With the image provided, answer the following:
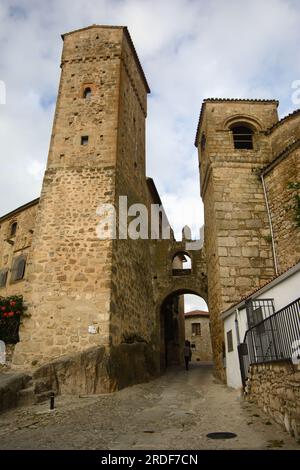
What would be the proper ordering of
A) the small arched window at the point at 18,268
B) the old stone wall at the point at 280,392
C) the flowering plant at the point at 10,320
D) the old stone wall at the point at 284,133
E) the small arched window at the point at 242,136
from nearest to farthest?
the old stone wall at the point at 280,392 < the flowering plant at the point at 10,320 < the old stone wall at the point at 284,133 < the small arched window at the point at 242,136 < the small arched window at the point at 18,268

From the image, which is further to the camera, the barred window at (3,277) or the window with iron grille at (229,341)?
the barred window at (3,277)

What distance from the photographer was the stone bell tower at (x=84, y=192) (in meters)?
9.16

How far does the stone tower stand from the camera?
11.0 metres

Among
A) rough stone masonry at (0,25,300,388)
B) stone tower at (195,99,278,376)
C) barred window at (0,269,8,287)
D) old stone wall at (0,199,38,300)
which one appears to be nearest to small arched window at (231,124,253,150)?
stone tower at (195,99,278,376)

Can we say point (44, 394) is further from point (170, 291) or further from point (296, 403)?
point (170, 291)

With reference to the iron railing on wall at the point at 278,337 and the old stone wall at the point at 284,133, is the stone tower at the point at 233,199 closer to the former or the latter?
the old stone wall at the point at 284,133

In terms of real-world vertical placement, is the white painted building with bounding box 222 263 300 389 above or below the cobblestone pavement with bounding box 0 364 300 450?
above

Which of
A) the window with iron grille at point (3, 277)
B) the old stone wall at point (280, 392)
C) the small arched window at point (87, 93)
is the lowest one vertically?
the old stone wall at point (280, 392)

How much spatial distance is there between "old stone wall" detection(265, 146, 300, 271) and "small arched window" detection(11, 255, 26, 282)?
1082cm

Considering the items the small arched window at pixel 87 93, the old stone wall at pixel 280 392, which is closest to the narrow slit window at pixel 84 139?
the small arched window at pixel 87 93

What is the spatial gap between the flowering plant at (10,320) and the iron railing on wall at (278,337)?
6.49 m

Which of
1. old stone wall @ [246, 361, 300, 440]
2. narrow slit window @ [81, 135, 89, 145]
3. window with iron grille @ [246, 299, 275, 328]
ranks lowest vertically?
old stone wall @ [246, 361, 300, 440]

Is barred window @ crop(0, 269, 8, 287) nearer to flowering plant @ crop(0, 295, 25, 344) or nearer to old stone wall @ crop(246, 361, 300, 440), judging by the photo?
flowering plant @ crop(0, 295, 25, 344)

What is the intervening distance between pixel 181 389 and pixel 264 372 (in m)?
5.26
